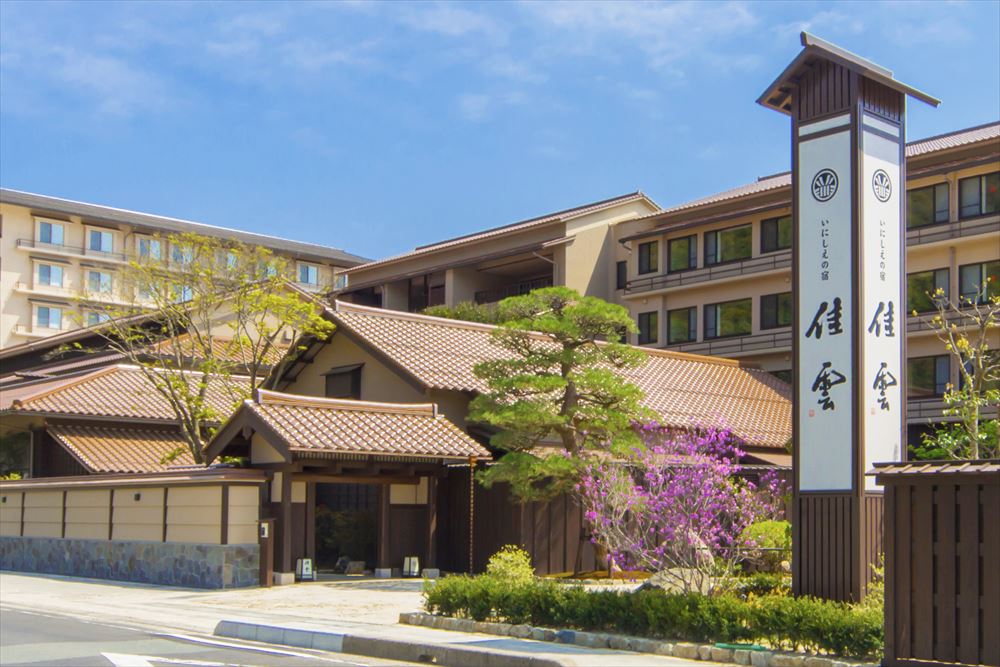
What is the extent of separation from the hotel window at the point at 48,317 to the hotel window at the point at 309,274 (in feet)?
60.7

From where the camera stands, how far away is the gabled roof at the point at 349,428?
24422 mm

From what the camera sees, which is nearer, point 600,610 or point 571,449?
point 600,610

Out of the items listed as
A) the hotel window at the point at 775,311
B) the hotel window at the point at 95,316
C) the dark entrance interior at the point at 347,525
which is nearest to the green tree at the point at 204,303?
the hotel window at the point at 95,316

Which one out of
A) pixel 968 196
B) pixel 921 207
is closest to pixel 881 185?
pixel 968 196

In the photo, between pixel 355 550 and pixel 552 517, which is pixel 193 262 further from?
pixel 552 517

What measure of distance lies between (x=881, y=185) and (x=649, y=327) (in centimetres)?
3786

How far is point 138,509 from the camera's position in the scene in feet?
88.4

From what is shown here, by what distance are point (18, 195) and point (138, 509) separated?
60445mm

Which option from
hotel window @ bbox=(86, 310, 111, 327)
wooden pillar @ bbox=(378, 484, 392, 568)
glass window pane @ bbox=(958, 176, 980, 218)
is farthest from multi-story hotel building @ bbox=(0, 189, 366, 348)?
wooden pillar @ bbox=(378, 484, 392, 568)

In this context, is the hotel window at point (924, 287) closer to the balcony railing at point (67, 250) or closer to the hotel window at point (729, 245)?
the hotel window at point (729, 245)

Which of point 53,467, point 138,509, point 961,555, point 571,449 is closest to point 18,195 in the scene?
point 53,467

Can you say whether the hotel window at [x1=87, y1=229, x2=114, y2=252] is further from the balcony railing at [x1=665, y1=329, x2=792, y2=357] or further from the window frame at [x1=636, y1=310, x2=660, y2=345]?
the balcony railing at [x1=665, y1=329, x2=792, y2=357]

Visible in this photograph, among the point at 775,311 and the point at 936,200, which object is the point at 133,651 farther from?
the point at 775,311

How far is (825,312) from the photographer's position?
56.9ft
